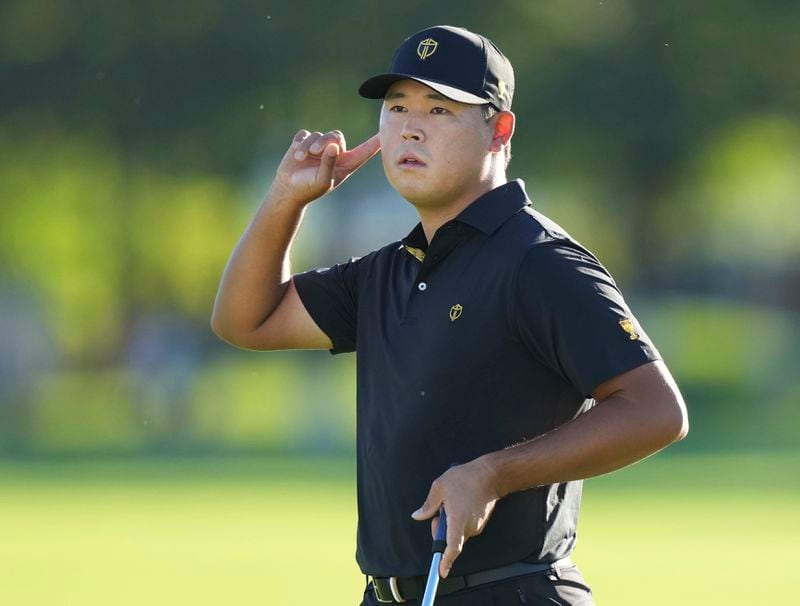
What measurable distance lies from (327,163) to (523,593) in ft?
5.29

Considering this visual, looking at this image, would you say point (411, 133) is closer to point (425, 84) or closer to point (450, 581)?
point (425, 84)

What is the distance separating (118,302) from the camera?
3438 centimetres

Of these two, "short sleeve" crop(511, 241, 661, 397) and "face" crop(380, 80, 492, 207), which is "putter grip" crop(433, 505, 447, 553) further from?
"face" crop(380, 80, 492, 207)

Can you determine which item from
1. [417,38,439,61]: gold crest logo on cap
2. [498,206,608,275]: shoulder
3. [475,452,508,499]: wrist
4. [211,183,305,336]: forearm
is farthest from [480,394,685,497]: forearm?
[211,183,305,336]: forearm

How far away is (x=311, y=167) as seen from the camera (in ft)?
17.2

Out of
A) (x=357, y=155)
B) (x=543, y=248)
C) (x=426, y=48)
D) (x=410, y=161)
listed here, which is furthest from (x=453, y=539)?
(x=357, y=155)

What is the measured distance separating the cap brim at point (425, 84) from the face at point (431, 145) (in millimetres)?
28

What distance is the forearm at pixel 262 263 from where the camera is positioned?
5.26 m

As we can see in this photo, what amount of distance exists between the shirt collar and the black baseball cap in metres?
0.26

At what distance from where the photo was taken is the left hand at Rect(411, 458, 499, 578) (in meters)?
3.91

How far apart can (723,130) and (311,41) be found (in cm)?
752

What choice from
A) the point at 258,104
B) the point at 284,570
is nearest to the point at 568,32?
the point at 258,104

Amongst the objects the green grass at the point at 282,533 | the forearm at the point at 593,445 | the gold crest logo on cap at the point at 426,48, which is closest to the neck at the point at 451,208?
the gold crest logo on cap at the point at 426,48

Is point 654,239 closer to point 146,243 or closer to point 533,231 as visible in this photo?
point 146,243
